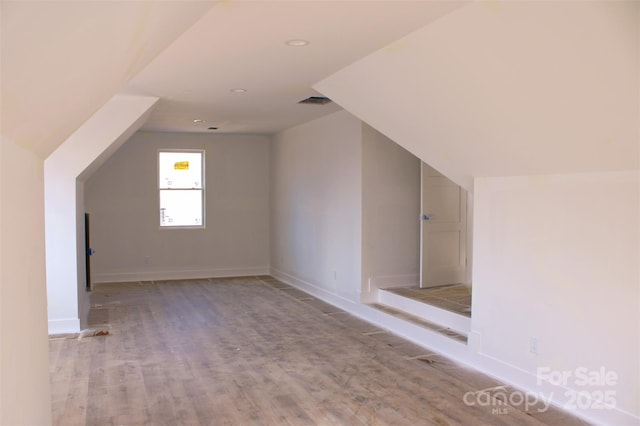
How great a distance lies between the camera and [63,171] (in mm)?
5488

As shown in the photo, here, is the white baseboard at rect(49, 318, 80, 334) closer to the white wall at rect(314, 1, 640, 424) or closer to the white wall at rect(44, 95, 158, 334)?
the white wall at rect(44, 95, 158, 334)

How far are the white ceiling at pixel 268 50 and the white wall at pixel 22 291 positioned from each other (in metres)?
1.59

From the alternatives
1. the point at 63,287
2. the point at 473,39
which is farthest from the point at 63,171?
the point at 473,39

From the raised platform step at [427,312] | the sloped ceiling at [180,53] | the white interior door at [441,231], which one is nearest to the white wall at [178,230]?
the sloped ceiling at [180,53]

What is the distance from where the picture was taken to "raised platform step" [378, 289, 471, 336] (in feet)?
16.1

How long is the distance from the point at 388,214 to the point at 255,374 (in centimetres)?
288

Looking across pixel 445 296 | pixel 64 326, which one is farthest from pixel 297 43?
pixel 64 326

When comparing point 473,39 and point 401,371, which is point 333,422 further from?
point 473,39

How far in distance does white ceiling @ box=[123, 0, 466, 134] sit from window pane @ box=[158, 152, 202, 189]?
8.90 feet

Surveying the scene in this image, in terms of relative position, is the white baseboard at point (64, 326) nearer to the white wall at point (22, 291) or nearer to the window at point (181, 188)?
the white wall at point (22, 291)

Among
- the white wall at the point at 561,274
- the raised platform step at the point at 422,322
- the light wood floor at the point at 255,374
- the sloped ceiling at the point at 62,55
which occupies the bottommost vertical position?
the light wood floor at the point at 255,374

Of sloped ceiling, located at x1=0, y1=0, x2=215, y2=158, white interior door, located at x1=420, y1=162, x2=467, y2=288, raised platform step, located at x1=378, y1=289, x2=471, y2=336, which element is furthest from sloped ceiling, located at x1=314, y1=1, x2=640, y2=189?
white interior door, located at x1=420, y1=162, x2=467, y2=288

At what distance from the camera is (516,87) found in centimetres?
308

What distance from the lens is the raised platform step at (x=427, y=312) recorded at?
4.91 m
